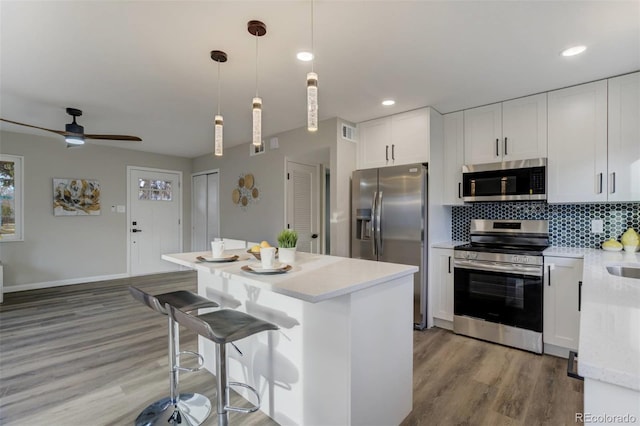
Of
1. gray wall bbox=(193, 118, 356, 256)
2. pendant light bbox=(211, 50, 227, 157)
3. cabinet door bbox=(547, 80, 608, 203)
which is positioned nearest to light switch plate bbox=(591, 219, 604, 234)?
cabinet door bbox=(547, 80, 608, 203)

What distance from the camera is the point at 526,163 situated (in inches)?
118

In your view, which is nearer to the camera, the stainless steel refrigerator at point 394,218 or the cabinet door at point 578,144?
the cabinet door at point 578,144

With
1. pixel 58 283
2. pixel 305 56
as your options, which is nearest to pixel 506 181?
pixel 305 56

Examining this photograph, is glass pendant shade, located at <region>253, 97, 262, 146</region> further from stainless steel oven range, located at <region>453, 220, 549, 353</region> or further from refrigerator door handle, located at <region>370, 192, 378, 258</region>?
stainless steel oven range, located at <region>453, 220, 549, 353</region>

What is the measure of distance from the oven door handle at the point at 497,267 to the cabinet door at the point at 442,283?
141 millimetres

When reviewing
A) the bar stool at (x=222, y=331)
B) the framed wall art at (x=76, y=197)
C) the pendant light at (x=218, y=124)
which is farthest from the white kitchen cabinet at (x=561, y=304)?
the framed wall art at (x=76, y=197)

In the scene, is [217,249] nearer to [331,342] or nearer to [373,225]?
[331,342]

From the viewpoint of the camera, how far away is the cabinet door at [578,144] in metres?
2.68

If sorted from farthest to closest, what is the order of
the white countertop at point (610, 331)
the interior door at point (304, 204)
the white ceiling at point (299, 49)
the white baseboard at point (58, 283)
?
the white baseboard at point (58, 283)
the interior door at point (304, 204)
the white ceiling at point (299, 49)
the white countertop at point (610, 331)

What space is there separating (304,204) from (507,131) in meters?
2.84

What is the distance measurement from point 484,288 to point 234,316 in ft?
8.10

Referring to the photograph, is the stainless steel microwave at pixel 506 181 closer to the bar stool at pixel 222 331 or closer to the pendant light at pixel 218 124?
the pendant light at pixel 218 124

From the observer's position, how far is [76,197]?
521 cm

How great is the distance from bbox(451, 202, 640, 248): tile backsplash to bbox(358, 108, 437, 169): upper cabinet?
0.95 meters
